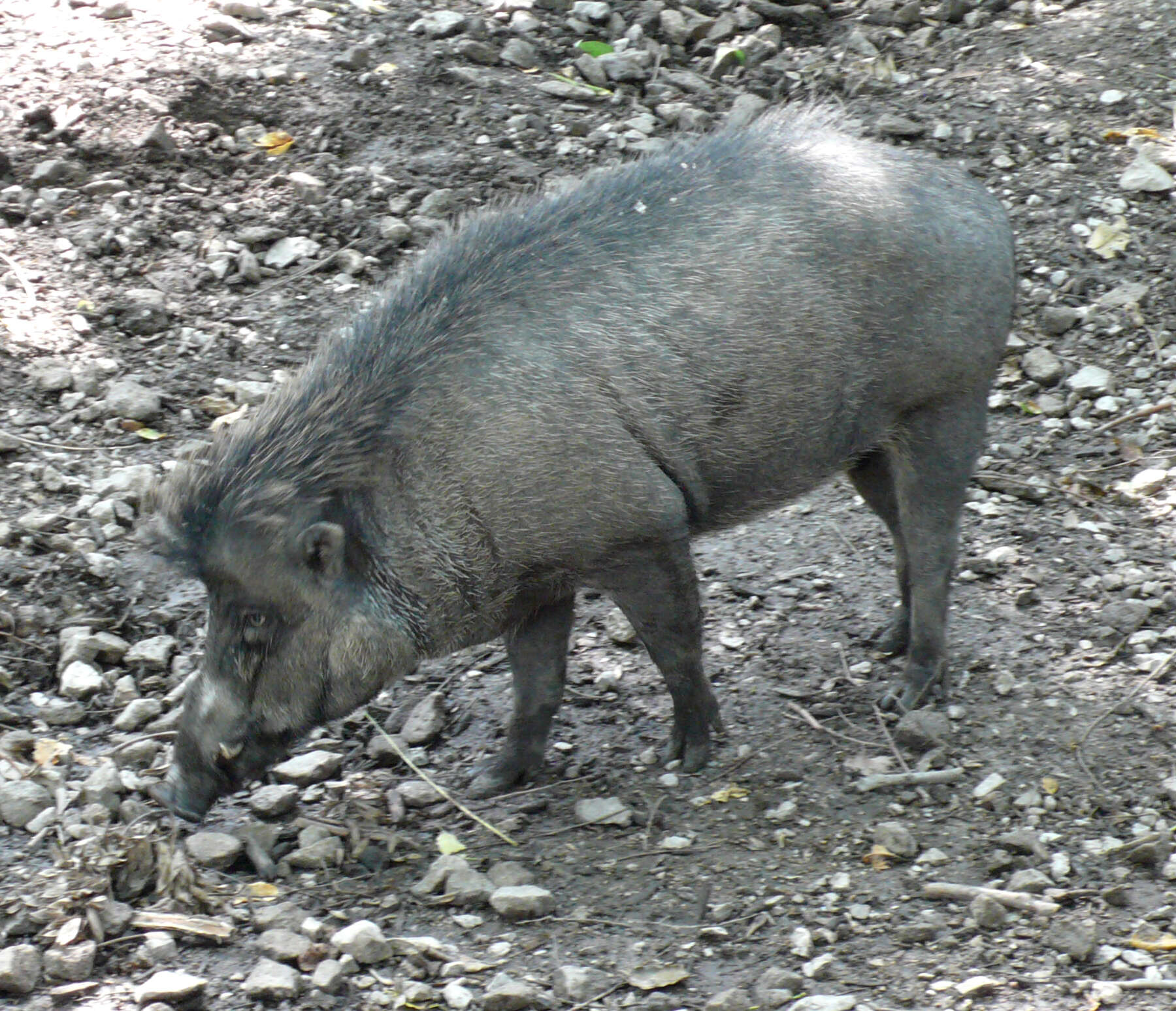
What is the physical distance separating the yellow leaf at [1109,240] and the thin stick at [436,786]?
4.09 metres

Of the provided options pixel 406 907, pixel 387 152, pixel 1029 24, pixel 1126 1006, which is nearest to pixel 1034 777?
pixel 1126 1006

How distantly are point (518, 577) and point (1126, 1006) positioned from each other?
6.50 feet

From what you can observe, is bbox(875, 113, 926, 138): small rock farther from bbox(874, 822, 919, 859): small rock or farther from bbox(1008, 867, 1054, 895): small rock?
bbox(1008, 867, 1054, 895): small rock

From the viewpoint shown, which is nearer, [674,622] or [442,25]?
[674,622]

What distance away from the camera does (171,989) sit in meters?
3.62

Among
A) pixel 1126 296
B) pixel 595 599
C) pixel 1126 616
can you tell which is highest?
pixel 1126 296

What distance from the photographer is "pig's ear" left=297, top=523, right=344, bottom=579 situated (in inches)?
163

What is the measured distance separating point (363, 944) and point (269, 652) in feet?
2.91

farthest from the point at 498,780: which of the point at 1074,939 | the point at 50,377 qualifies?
the point at 50,377

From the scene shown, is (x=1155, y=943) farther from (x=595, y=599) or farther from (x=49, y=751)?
(x=49, y=751)

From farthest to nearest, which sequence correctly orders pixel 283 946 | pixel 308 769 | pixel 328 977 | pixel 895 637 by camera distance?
pixel 895 637, pixel 308 769, pixel 283 946, pixel 328 977

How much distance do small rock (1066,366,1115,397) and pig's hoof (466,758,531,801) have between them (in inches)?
123

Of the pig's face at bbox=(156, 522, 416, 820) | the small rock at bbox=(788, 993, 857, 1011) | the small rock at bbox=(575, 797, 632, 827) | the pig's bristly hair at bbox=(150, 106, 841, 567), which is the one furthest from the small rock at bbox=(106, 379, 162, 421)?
the small rock at bbox=(788, 993, 857, 1011)

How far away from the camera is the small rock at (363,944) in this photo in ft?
12.6
